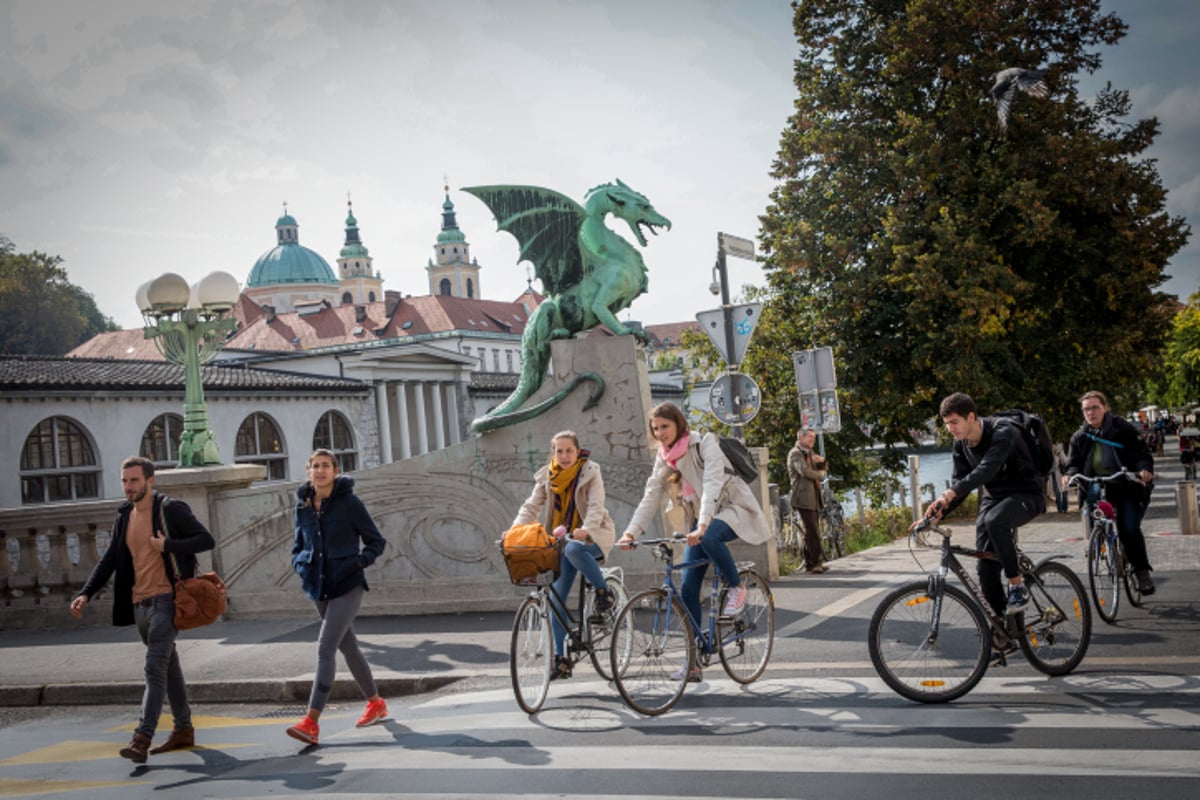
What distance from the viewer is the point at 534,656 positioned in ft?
23.5

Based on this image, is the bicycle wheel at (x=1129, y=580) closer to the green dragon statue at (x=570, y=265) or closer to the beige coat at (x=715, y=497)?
the beige coat at (x=715, y=497)

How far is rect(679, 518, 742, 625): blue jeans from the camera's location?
724cm

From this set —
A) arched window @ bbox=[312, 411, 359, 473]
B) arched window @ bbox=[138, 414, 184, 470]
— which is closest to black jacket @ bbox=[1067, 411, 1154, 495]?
arched window @ bbox=[138, 414, 184, 470]

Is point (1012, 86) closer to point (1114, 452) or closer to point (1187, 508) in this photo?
point (1187, 508)

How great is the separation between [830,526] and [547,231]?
7.26 meters

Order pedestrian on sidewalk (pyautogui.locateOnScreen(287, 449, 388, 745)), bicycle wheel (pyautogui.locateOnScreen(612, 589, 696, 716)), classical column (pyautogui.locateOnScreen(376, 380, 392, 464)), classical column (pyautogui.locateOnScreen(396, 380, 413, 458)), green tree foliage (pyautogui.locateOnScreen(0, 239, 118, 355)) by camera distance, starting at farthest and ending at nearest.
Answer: green tree foliage (pyautogui.locateOnScreen(0, 239, 118, 355)), classical column (pyautogui.locateOnScreen(396, 380, 413, 458)), classical column (pyautogui.locateOnScreen(376, 380, 392, 464)), pedestrian on sidewalk (pyautogui.locateOnScreen(287, 449, 388, 745)), bicycle wheel (pyautogui.locateOnScreen(612, 589, 696, 716))

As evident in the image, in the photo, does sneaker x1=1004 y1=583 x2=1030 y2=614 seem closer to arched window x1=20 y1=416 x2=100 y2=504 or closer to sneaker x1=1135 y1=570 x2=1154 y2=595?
sneaker x1=1135 y1=570 x2=1154 y2=595

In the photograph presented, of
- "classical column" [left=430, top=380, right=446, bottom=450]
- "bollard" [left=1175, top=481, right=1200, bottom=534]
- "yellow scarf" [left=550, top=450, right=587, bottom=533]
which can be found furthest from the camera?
"classical column" [left=430, top=380, right=446, bottom=450]

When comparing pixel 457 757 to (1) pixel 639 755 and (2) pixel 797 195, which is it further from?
(2) pixel 797 195

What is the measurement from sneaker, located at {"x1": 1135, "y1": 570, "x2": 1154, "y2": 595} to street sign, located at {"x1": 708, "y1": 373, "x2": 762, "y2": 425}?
5742 mm

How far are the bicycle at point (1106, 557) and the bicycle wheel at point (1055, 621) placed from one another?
5.44 ft

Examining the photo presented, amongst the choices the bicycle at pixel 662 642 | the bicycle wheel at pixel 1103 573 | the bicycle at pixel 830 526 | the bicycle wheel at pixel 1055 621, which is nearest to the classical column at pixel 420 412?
the bicycle at pixel 830 526

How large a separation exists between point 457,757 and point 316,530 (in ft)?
5.63

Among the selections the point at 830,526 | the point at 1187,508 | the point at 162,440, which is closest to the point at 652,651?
the point at 1187,508
